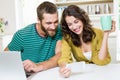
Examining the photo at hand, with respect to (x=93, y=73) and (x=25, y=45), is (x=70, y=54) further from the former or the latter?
(x=93, y=73)

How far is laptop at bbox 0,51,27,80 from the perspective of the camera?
3.68ft

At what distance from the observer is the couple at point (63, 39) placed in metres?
1.78

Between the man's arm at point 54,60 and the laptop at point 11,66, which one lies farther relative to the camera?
the man's arm at point 54,60

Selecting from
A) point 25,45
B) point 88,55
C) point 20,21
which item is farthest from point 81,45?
point 20,21

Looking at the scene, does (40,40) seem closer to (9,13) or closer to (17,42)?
(17,42)

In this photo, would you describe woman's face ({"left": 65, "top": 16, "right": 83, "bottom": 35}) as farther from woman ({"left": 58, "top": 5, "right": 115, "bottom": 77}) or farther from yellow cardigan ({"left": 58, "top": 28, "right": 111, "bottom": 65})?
yellow cardigan ({"left": 58, "top": 28, "right": 111, "bottom": 65})

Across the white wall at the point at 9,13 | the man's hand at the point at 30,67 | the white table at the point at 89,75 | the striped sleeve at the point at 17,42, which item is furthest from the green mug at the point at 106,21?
the white wall at the point at 9,13

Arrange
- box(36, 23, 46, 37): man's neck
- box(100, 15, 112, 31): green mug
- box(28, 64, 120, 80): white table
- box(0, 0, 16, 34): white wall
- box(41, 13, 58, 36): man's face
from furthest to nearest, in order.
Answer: box(0, 0, 16, 34): white wall, box(36, 23, 46, 37): man's neck, box(41, 13, 58, 36): man's face, box(100, 15, 112, 31): green mug, box(28, 64, 120, 80): white table

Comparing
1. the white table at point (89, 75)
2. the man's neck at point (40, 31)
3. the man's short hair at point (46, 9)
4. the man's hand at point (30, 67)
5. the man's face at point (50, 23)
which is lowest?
the white table at point (89, 75)

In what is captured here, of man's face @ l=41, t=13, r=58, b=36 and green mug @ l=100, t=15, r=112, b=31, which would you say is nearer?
green mug @ l=100, t=15, r=112, b=31

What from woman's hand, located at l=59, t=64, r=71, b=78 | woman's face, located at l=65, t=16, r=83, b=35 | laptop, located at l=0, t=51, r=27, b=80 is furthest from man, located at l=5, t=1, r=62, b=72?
laptop, located at l=0, t=51, r=27, b=80

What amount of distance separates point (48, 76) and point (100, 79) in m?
0.31

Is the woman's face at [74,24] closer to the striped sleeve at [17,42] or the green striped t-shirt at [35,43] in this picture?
the green striped t-shirt at [35,43]

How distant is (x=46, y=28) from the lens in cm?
177
